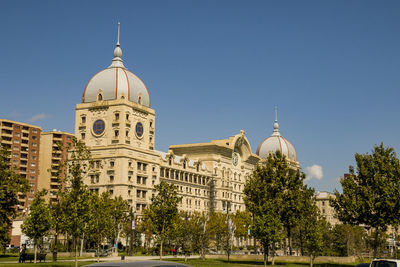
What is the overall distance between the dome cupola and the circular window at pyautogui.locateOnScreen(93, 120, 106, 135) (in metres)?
82.5

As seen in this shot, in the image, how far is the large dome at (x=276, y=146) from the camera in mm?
177375

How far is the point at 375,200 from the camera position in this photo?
51.8 metres

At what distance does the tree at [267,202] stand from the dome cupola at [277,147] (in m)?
115

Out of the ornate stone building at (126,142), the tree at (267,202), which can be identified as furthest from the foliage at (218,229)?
the tree at (267,202)

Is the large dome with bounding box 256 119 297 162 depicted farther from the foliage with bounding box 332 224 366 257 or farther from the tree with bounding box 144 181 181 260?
the tree with bounding box 144 181 181 260

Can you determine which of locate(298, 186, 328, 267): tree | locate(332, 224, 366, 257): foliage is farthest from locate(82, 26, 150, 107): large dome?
locate(298, 186, 328, 267): tree

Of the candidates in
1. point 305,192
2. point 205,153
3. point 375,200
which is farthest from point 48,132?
point 375,200

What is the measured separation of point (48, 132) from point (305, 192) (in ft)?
366

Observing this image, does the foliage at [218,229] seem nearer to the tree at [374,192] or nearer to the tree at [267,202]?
the tree at [267,202]

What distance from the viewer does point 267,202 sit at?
52.1 metres

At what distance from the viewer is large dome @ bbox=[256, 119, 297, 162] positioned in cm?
17738

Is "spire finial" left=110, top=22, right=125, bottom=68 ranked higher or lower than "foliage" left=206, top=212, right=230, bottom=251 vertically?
higher

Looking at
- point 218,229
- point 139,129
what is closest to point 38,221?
point 218,229

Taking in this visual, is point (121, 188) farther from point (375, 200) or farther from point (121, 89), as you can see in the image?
point (375, 200)
